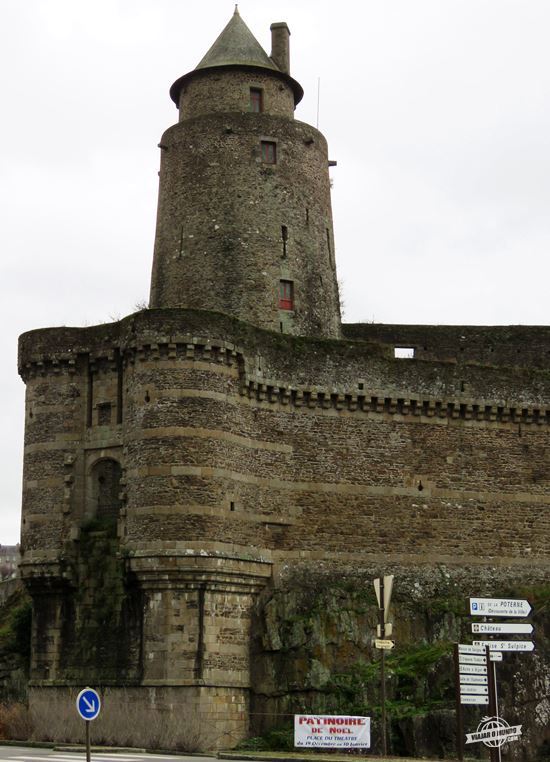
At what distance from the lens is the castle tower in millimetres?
47281

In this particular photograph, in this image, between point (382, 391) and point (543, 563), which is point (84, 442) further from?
point (543, 563)

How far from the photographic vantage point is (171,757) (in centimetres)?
3394

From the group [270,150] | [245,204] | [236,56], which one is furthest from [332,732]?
[236,56]

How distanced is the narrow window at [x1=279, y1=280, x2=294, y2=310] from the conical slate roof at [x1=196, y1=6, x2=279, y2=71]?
8.18 m

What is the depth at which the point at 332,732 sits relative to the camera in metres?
34.0

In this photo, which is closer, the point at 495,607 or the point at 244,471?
the point at 495,607

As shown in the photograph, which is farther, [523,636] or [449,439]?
[449,439]

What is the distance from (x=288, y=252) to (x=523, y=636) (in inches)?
623

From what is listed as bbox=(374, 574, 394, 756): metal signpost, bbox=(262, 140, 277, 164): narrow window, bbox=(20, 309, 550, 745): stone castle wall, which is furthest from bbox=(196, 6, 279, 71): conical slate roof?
bbox=(374, 574, 394, 756): metal signpost

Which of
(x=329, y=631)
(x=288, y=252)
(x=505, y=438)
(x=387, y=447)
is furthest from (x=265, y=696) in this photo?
(x=288, y=252)

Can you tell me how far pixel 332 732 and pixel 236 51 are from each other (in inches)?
1041

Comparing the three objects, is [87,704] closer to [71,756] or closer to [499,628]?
[71,756]

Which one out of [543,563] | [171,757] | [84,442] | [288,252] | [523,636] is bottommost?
[171,757]

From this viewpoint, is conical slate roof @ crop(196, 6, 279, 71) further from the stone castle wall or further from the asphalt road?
the asphalt road
